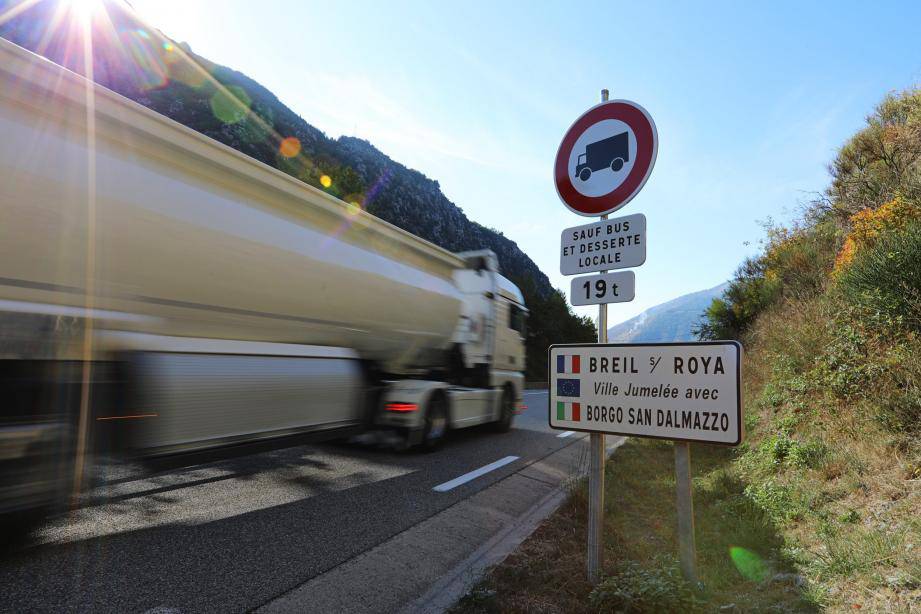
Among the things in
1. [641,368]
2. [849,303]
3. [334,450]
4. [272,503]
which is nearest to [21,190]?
[272,503]

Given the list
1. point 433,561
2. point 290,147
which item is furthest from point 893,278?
point 290,147

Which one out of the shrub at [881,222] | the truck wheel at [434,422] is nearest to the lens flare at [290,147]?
the truck wheel at [434,422]

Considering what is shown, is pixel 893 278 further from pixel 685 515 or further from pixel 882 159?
pixel 882 159

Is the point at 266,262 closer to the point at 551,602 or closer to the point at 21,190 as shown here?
the point at 21,190

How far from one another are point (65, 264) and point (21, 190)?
49cm

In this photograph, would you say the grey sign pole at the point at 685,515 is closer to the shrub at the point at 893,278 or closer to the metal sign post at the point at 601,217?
the metal sign post at the point at 601,217

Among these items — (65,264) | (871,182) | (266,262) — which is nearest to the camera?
(65,264)

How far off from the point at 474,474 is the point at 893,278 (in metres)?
5.49

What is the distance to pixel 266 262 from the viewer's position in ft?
14.8

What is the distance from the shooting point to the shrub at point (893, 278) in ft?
17.7

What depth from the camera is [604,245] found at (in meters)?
3.00

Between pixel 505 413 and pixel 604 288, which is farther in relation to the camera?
pixel 505 413

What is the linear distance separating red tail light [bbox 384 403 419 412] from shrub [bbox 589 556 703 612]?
4224 millimetres

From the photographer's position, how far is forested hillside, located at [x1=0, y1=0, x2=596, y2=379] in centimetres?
5259
